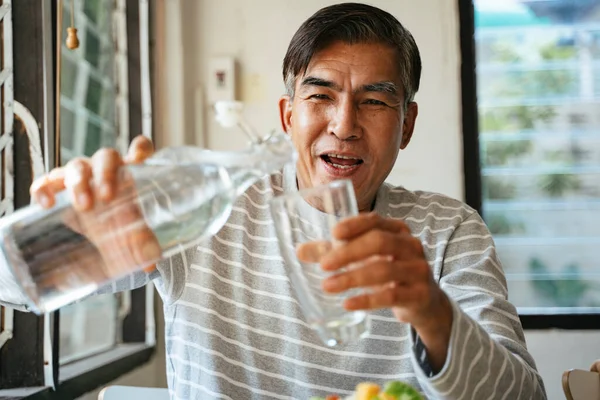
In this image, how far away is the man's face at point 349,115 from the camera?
4.46ft

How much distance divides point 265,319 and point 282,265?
11 centimetres

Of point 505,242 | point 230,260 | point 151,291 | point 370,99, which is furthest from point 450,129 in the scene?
point 230,260

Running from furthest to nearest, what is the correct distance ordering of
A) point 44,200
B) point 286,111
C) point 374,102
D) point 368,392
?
point 286,111, point 374,102, point 44,200, point 368,392

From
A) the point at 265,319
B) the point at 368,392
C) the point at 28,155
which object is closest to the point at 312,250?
the point at 368,392

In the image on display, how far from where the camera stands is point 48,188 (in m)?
0.79

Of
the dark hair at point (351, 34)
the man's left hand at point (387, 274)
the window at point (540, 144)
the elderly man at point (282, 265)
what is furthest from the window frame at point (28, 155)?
the window at point (540, 144)

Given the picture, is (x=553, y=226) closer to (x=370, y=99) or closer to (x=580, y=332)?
(x=580, y=332)

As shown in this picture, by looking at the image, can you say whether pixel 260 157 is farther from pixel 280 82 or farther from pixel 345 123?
pixel 280 82

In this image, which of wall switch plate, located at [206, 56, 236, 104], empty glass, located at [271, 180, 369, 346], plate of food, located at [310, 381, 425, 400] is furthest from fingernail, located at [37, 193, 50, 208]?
wall switch plate, located at [206, 56, 236, 104]

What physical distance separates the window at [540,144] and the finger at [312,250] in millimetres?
2197

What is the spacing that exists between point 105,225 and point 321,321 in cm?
24

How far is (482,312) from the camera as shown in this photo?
113 cm

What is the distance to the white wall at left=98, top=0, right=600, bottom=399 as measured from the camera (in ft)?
8.91

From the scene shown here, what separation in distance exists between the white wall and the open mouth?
1.44 metres
